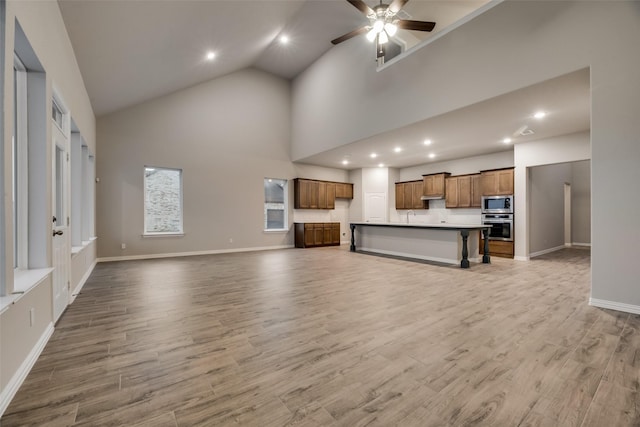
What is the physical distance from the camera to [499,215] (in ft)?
23.3

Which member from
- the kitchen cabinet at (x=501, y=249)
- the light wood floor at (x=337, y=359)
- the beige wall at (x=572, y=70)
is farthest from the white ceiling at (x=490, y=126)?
the light wood floor at (x=337, y=359)

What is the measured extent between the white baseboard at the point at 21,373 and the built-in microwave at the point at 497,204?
836 centimetres

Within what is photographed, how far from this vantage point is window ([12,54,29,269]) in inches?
92.5

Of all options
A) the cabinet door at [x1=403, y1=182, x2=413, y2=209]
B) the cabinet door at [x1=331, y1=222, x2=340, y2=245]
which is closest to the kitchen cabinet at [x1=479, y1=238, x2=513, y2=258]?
the cabinet door at [x1=403, y1=182, x2=413, y2=209]

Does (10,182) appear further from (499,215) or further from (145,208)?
(499,215)

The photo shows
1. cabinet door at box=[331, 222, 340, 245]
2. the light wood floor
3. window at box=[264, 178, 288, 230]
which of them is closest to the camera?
the light wood floor

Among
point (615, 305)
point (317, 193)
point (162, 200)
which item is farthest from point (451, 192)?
point (162, 200)

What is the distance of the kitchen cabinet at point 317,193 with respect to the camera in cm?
925

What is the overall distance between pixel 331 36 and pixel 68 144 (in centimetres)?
629

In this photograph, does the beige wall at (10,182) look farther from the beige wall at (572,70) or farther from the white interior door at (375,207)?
the white interior door at (375,207)

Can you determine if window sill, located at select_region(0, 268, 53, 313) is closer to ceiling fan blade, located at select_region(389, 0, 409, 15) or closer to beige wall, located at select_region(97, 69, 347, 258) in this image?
beige wall, located at select_region(97, 69, 347, 258)

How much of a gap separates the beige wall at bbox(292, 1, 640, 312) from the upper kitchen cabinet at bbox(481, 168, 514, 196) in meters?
3.42

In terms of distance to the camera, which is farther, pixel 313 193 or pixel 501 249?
pixel 313 193

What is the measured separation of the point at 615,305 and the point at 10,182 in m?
5.59
